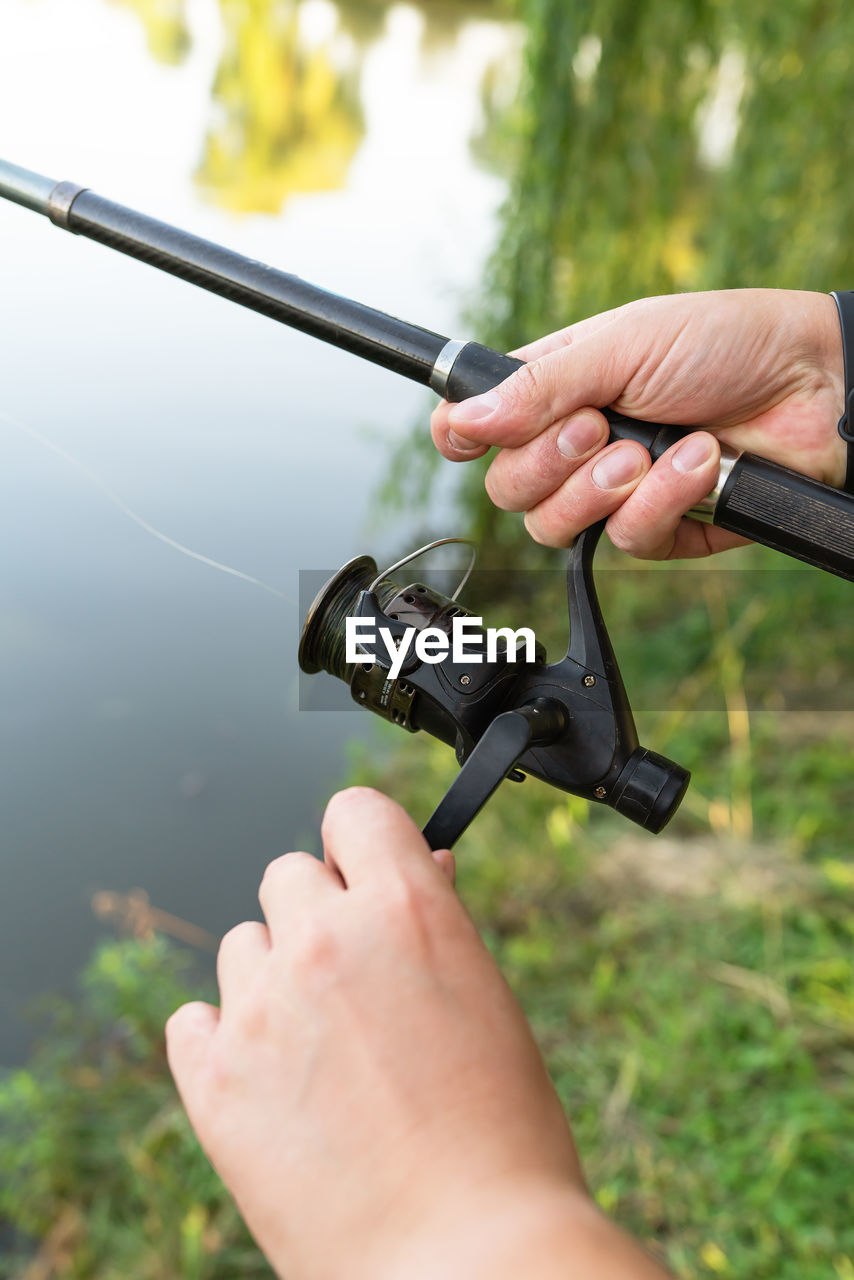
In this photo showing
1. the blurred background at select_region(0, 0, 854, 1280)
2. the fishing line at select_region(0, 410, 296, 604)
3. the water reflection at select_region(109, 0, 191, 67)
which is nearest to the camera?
the fishing line at select_region(0, 410, 296, 604)

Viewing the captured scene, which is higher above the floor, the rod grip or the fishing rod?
the rod grip

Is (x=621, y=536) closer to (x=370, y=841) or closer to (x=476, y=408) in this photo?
(x=476, y=408)

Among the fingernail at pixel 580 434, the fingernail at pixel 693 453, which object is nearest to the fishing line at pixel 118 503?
the fingernail at pixel 580 434

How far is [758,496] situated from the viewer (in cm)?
120

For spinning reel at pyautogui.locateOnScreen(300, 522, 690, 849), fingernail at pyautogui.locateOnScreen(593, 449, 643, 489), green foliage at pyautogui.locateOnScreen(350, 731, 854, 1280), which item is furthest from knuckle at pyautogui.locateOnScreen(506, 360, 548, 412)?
green foliage at pyautogui.locateOnScreen(350, 731, 854, 1280)

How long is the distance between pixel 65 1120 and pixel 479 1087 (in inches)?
92.2

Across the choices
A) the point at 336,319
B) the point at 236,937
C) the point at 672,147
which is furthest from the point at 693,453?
the point at 672,147

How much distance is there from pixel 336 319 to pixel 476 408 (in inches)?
8.3

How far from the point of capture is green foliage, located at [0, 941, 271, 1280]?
228 centimetres

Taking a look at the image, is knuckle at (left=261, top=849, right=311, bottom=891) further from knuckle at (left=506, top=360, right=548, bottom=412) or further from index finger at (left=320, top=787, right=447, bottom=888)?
knuckle at (left=506, top=360, right=548, bottom=412)

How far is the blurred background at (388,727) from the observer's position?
1920 millimetres

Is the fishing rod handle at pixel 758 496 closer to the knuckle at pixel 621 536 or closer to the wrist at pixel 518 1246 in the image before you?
the knuckle at pixel 621 536

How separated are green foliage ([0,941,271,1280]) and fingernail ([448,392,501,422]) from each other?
1.91 metres

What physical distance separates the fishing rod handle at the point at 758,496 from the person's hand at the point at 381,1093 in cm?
66
